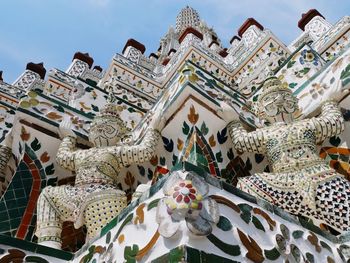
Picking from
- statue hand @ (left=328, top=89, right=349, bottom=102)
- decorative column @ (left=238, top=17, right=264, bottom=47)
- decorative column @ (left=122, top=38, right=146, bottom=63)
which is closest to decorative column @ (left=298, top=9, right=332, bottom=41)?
decorative column @ (left=238, top=17, right=264, bottom=47)

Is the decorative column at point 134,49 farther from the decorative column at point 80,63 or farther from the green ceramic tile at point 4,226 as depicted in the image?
the green ceramic tile at point 4,226

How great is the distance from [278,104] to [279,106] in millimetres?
17

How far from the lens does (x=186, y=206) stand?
6.21 feet

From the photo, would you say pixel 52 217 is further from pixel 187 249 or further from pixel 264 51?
pixel 264 51

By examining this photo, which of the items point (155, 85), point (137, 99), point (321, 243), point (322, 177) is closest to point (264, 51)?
point (155, 85)

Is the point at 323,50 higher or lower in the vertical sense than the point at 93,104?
higher

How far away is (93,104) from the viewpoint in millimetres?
5176

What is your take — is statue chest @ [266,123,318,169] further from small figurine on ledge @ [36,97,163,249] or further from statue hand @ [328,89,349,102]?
small figurine on ledge @ [36,97,163,249]

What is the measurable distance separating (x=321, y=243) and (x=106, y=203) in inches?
56.2

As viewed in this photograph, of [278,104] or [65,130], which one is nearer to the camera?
[278,104]

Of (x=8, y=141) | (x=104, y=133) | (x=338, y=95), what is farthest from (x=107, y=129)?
(x=338, y=95)

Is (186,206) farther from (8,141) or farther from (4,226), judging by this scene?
(8,141)

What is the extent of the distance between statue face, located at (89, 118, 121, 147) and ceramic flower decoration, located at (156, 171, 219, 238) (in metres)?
2.00

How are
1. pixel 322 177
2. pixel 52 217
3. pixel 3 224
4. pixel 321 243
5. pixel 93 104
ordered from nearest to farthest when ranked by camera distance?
pixel 321 243, pixel 322 177, pixel 52 217, pixel 3 224, pixel 93 104
